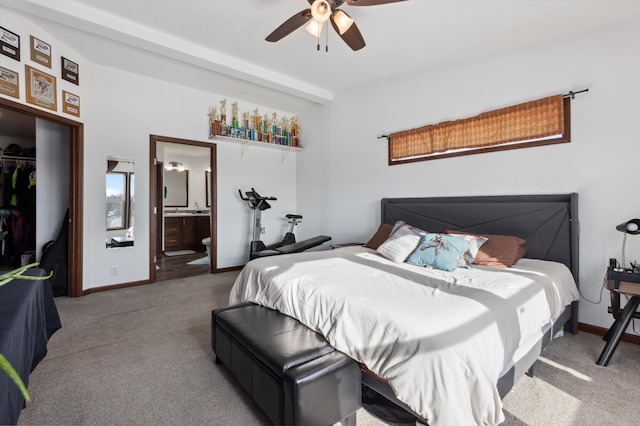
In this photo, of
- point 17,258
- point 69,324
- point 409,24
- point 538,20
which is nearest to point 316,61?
point 409,24

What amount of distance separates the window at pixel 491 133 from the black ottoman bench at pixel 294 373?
8.95 feet

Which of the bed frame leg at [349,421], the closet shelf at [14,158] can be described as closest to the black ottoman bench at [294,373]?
the bed frame leg at [349,421]

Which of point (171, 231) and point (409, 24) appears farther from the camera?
point (171, 231)

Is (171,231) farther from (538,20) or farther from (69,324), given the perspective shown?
(538,20)

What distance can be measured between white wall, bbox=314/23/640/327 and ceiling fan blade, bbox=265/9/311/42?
1991 mm

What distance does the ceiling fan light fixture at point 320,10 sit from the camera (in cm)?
215

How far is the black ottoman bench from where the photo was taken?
51.8 inches

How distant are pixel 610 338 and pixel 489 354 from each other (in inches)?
65.8

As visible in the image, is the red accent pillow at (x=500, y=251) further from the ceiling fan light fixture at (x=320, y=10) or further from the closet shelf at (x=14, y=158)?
the closet shelf at (x=14, y=158)

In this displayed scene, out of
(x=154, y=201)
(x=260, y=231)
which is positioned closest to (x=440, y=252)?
(x=260, y=231)

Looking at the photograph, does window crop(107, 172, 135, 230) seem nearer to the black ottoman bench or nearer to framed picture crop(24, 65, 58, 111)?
framed picture crop(24, 65, 58, 111)

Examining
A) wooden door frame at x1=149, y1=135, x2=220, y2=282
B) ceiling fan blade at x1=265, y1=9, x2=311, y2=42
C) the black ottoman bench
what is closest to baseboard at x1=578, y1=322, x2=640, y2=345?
the black ottoman bench

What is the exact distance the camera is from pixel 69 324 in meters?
2.69

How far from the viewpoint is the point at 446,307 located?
1.45 m
